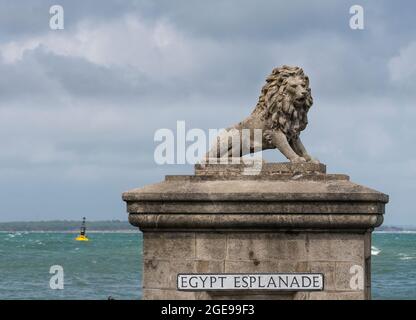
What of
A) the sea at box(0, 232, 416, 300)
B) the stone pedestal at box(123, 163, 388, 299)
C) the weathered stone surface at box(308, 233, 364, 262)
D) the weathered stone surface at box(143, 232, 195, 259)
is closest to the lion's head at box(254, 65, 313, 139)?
the stone pedestal at box(123, 163, 388, 299)

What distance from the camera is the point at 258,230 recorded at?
10.4 metres

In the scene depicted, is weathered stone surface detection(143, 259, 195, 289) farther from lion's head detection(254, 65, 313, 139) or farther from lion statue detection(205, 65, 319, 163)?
lion's head detection(254, 65, 313, 139)

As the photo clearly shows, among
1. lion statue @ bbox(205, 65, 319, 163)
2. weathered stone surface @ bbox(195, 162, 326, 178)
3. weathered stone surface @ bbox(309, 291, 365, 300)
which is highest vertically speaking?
lion statue @ bbox(205, 65, 319, 163)

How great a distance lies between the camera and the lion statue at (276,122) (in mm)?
11477

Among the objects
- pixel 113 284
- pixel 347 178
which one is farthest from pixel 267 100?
pixel 113 284

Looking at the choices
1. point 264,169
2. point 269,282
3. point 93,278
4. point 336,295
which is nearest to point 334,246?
point 336,295

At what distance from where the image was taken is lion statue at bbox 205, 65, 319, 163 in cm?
1148

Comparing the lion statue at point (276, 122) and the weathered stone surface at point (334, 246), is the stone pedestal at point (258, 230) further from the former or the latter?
the lion statue at point (276, 122)

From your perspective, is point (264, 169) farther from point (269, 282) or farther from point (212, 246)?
point (269, 282)

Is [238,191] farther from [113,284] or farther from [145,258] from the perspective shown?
[113,284]

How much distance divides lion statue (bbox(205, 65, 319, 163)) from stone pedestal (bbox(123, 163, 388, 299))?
975 millimetres

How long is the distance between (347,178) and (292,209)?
75 centimetres

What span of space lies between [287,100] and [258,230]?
1.70 meters
